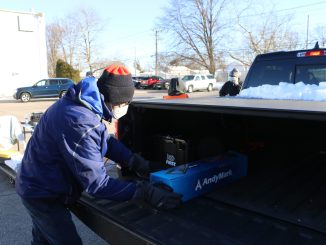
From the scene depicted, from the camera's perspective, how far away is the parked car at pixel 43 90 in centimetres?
2291

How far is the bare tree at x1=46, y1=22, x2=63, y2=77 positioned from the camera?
58.2 metres

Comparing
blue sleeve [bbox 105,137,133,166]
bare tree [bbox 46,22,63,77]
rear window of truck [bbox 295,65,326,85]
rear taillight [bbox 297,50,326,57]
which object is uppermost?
bare tree [bbox 46,22,63,77]

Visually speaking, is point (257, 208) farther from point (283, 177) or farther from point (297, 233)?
point (283, 177)

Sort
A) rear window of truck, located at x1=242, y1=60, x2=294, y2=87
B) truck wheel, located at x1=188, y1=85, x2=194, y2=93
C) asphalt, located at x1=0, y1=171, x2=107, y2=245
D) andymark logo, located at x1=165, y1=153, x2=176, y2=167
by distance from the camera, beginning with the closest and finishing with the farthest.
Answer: andymark logo, located at x1=165, y1=153, x2=176, y2=167 → asphalt, located at x1=0, y1=171, x2=107, y2=245 → rear window of truck, located at x1=242, y1=60, x2=294, y2=87 → truck wheel, located at x1=188, y1=85, x2=194, y2=93

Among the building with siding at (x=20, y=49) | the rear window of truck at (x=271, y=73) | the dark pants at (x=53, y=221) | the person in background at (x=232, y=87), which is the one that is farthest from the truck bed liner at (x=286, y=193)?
the building with siding at (x=20, y=49)

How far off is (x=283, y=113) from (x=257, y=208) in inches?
34.5

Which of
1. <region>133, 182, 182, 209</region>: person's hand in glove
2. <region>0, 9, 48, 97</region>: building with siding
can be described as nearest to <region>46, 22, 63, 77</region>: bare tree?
<region>0, 9, 48, 97</region>: building with siding

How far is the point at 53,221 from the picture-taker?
2.35 meters

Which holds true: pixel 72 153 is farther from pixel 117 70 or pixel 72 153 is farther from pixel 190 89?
pixel 190 89

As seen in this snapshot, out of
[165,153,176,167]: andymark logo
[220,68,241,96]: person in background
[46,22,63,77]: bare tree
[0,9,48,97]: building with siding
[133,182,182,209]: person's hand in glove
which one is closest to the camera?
[133,182,182,209]: person's hand in glove

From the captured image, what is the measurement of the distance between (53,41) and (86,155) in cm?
6163

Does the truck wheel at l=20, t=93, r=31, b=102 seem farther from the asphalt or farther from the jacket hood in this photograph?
the jacket hood

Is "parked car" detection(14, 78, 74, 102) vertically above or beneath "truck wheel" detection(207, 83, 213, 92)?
above

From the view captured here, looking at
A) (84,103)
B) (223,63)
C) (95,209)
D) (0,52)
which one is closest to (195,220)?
(95,209)
